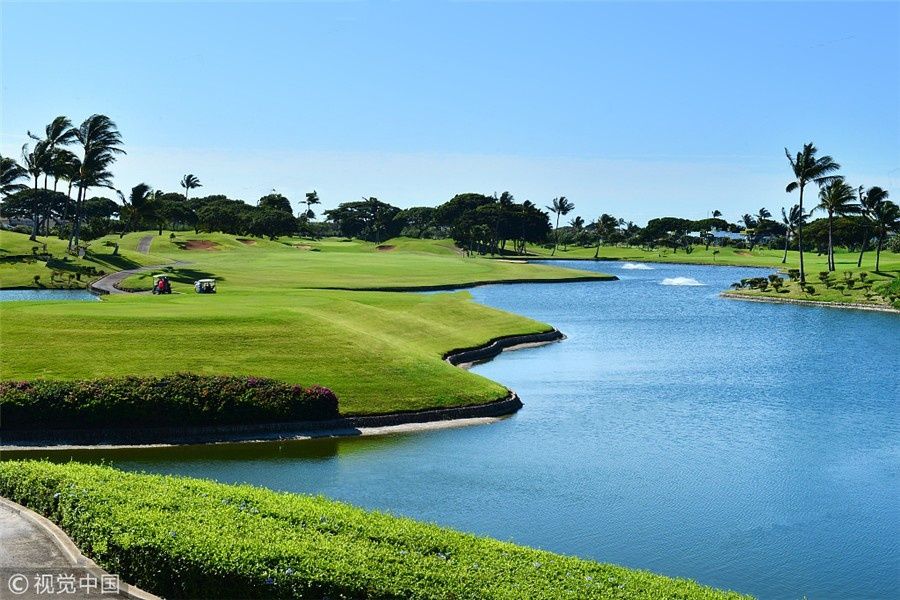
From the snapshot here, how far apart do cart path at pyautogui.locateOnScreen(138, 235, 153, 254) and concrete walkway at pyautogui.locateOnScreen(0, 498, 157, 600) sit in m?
124

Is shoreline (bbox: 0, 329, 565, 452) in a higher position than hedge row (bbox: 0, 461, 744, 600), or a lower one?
lower

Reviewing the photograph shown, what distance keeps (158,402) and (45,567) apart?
18979 millimetres

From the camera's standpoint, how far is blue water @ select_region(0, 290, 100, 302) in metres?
87.9

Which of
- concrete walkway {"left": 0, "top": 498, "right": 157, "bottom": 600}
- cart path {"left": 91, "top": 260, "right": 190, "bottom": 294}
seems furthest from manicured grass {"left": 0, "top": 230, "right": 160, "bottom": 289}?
concrete walkway {"left": 0, "top": 498, "right": 157, "bottom": 600}

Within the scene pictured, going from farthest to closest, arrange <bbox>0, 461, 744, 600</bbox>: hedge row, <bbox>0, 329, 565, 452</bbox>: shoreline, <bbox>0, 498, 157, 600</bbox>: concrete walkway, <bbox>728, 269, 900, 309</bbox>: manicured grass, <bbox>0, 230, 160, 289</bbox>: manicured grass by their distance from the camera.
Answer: <bbox>728, 269, 900, 309</bbox>: manicured grass
<bbox>0, 230, 160, 289</bbox>: manicured grass
<bbox>0, 329, 565, 452</bbox>: shoreline
<bbox>0, 498, 157, 600</bbox>: concrete walkway
<bbox>0, 461, 744, 600</bbox>: hedge row

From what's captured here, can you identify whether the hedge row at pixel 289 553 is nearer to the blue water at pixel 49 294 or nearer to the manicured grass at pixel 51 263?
the blue water at pixel 49 294

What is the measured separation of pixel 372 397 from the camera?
43.6m

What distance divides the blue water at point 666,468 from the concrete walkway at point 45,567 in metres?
10.9

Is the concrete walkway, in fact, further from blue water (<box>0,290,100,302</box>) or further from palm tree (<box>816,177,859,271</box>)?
palm tree (<box>816,177,859,271</box>)

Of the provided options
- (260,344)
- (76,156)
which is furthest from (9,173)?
(260,344)

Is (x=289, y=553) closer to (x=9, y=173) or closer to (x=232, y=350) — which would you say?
(x=232, y=350)

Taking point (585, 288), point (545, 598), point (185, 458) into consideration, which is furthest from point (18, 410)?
point (585, 288)

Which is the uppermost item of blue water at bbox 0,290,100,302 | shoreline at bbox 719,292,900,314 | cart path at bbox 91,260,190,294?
shoreline at bbox 719,292,900,314

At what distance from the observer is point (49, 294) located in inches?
3605
